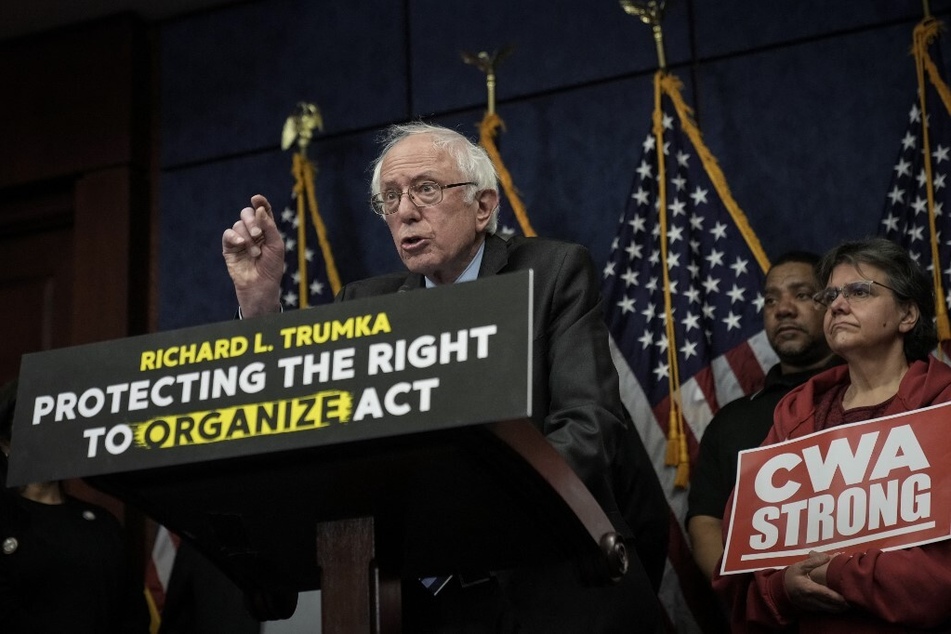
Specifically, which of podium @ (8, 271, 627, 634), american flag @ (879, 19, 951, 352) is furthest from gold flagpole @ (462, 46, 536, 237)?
podium @ (8, 271, 627, 634)

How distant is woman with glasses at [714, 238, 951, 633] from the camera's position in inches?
93.7

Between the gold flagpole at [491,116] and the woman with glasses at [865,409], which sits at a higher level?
the gold flagpole at [491,116]

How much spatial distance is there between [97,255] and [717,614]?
2664 millimetres

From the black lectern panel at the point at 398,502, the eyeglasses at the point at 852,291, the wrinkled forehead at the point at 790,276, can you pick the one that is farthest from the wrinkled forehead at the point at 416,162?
the wrinkled forehead at the point at 790,276

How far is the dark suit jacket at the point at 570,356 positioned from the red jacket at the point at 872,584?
0.46m

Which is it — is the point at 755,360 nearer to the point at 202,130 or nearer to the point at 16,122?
the point at 202,130

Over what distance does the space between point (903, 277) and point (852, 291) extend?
0.13 metres

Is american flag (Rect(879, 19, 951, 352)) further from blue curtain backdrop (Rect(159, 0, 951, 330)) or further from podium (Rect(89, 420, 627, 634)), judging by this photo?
podium (Rect(89, 420, 627, 634))

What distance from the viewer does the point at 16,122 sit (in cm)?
515

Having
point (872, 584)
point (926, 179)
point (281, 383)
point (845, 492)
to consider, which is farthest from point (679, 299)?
point (281, 383)

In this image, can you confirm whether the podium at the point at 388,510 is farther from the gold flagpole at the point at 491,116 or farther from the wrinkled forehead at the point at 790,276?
the gold flagpole at the point at 491,116

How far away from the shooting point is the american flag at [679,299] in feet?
12.9

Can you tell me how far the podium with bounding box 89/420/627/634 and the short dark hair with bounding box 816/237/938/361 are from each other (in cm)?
174

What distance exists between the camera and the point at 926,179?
3.82 meters
